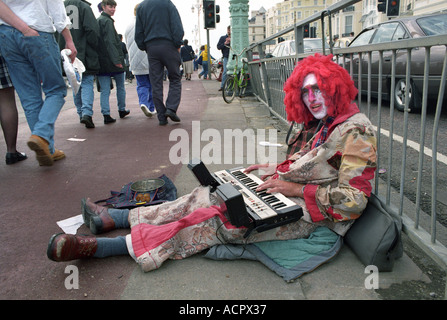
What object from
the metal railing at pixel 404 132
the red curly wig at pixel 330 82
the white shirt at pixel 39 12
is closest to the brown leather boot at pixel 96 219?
the red curly wig at pixel 330 82

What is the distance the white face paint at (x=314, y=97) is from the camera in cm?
219

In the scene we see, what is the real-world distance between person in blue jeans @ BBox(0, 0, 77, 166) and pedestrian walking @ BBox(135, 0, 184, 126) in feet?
6.69

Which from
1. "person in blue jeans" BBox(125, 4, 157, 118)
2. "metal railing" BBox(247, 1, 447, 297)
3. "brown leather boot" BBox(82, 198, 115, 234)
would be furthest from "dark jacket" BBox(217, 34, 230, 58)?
"brown leather boot" BBox(82, 198, 115, 234)

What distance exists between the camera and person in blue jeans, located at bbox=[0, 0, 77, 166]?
12.0 feet

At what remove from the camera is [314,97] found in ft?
7.22

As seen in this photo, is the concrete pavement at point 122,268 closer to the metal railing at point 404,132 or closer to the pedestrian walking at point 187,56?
the metal railing at point 404,132

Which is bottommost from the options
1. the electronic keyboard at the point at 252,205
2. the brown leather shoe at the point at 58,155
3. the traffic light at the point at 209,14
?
the brown leather shoe at the point at 58,155

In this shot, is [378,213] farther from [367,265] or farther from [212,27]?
[212,27]

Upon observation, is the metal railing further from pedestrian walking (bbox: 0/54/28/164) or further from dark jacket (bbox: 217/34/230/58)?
dark jacket (bbox: 217/34/230/58)

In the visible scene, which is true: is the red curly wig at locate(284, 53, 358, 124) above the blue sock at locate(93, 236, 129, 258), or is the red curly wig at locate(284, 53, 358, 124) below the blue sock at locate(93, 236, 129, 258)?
above

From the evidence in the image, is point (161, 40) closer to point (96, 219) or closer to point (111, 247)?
point (96, 219)

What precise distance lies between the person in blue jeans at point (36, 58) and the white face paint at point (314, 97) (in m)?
2.64

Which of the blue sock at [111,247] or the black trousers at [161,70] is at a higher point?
the black trousers at [161,70]
